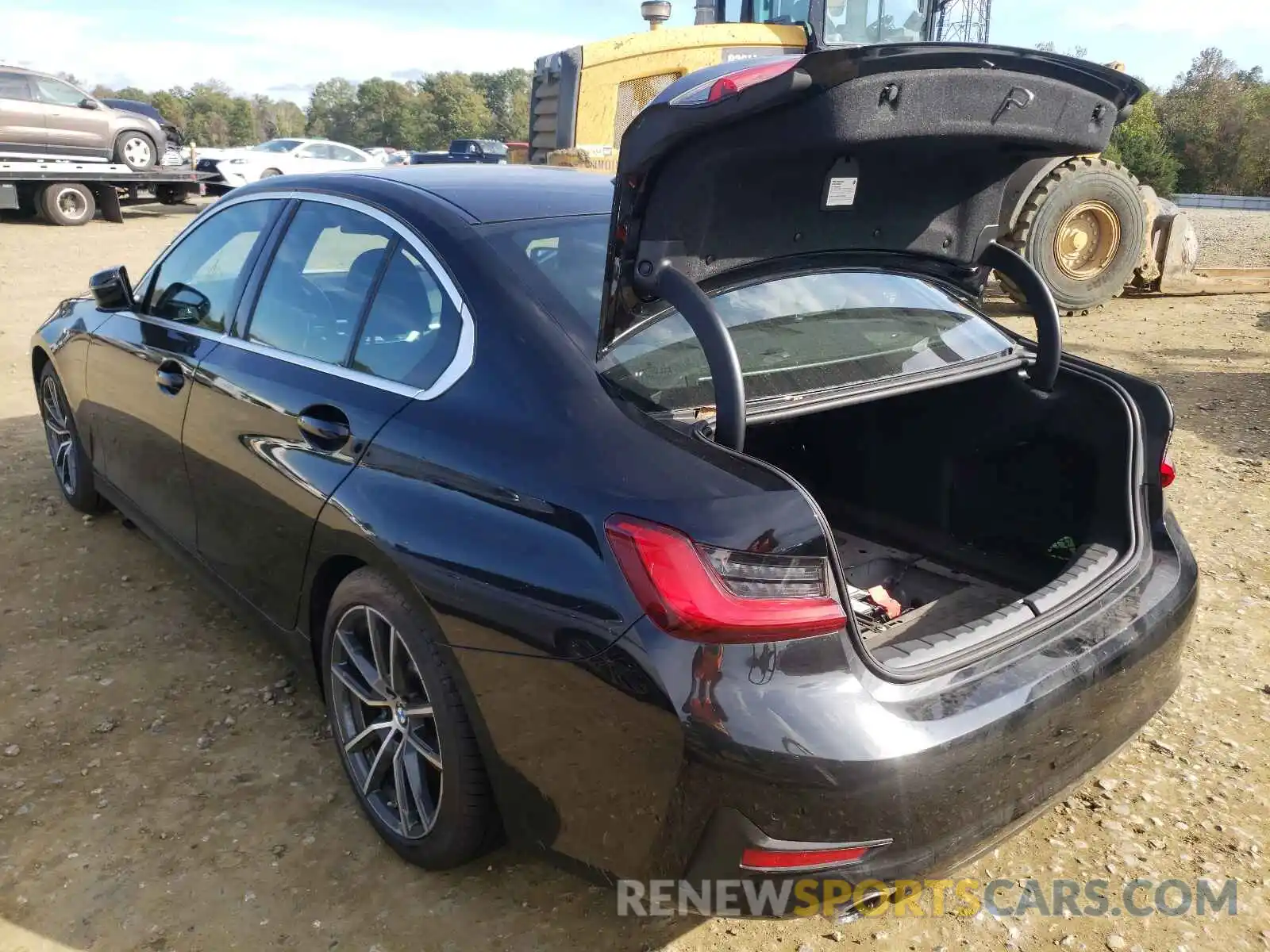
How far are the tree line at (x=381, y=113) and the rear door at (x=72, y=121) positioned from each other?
5749 centimetres

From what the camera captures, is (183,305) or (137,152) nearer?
(183,305)

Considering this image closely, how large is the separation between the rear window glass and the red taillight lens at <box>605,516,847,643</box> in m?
0.44

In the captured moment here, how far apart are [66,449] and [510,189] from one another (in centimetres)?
308

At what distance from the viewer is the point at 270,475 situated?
2.64 metres

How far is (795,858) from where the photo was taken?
1740 millimetres

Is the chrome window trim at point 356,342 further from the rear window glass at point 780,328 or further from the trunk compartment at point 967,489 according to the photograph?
the trunk compartment at point 967,489

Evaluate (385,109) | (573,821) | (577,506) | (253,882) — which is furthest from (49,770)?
(385,109)

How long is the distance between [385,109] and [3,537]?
8983 centimetres

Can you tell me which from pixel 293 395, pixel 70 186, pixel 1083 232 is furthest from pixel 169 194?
pixel 293 395

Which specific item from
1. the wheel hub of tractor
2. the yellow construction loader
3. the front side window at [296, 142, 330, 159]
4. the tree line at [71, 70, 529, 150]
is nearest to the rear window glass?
the yellow construction loader

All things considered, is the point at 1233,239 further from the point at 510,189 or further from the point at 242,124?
Answer: the point at 242,124

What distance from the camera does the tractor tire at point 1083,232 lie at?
863 centimetres

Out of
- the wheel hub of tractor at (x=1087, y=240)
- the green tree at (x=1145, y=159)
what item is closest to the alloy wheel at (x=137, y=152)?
the wheel hub of tractor at (x=1087, y=240)

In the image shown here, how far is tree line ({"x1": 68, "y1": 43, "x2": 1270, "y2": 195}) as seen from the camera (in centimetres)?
3466
